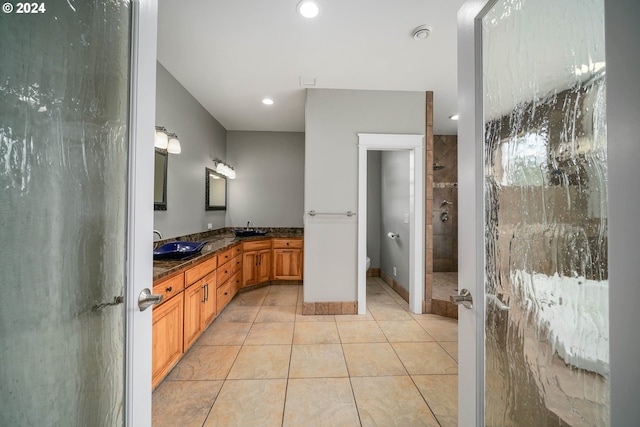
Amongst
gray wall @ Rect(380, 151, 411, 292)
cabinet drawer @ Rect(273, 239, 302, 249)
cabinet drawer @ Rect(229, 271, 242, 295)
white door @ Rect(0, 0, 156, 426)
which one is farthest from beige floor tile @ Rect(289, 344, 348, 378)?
cabinet drawer @ Rect(273, 239, 302, 249)

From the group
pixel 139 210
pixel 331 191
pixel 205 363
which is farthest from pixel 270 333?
pixel 139 210

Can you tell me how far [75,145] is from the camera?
654mm

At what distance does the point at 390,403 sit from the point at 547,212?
156 centimetres

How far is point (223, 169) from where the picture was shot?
13.2 feet

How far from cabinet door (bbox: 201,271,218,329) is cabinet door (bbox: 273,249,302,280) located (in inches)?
61.1

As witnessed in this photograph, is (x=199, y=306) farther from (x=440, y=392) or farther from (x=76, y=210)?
(x=440, y=392)

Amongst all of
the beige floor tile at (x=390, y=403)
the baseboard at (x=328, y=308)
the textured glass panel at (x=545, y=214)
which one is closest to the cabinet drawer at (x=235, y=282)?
the baseboard at (x=328, y=308)

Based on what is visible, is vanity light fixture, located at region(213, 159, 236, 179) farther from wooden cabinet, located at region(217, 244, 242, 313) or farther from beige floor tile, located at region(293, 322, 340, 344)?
beige floor tile, located at region(293, 322, 340, 344)

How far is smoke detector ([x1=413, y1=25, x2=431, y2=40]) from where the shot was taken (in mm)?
1992

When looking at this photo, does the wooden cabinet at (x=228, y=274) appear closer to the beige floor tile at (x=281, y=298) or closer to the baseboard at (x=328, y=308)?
the beige floor tile at (x=281, y=298)

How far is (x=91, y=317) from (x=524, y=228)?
49.6 inches

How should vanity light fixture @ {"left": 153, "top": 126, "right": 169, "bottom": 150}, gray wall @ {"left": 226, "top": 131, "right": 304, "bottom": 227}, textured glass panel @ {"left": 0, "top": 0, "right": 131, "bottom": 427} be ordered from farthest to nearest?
gray wall @ {"left": 226, "top": 131, "right": 304, "bottom": 227} → vanity light fixture @ {"left": 153, "top": 126, "right": 169, "bottom": 150} → textured glass panel @ {"left": 0, "top": 0, "right": 131, "bottom": 427}

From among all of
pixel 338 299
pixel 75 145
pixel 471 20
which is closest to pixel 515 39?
pixel 471 20

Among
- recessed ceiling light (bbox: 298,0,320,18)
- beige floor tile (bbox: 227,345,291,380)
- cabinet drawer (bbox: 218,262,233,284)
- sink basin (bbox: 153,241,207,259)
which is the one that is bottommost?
beige floor tile (bbox: 227,345,291,380)
